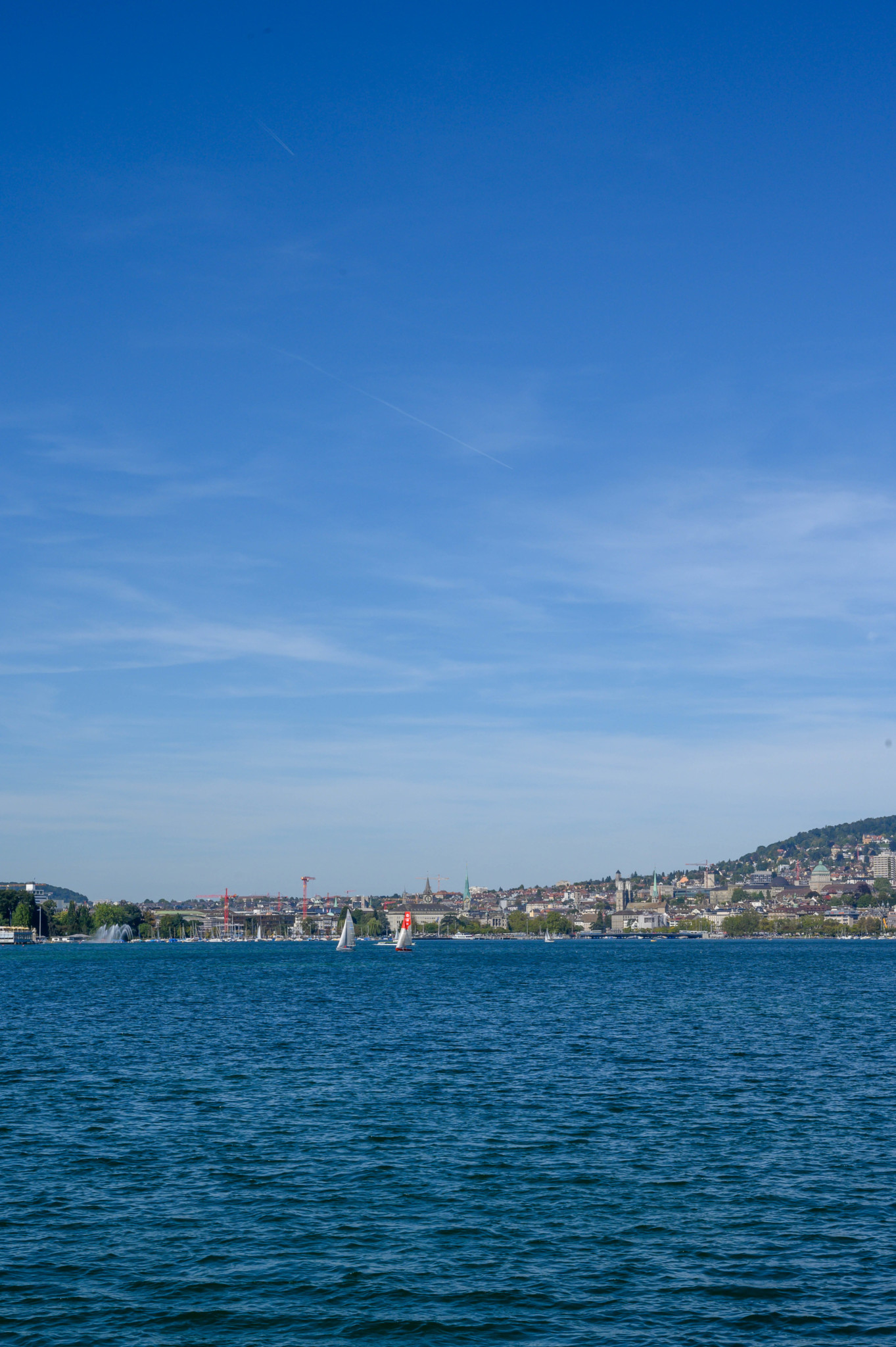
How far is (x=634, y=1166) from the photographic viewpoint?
1396 inches

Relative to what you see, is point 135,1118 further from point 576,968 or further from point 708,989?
point 576,968

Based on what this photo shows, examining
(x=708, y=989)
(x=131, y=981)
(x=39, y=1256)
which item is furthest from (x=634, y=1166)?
(x=131, y=981)

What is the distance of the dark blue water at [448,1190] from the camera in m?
23.3

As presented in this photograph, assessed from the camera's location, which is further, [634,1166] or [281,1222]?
[634,1166]

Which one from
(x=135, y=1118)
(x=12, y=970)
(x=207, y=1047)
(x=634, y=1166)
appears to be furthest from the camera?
(x=12, y=970)

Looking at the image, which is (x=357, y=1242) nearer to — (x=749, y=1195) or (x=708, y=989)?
(x=749, y=1195)

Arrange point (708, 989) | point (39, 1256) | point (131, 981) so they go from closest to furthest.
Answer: point (39, 1256) < point (708, 989) < point (131, 981)

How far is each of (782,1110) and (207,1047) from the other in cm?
3389

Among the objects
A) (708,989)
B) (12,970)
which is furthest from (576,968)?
(12,970)

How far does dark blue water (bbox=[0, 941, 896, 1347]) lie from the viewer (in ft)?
76.4

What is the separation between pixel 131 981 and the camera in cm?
14775

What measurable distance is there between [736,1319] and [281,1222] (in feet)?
38.6

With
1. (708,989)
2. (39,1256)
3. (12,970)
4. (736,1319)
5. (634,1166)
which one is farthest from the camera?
(12,970)

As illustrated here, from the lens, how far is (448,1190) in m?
32.7
